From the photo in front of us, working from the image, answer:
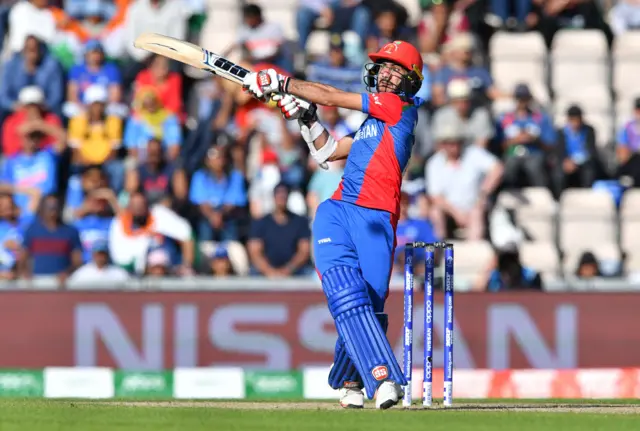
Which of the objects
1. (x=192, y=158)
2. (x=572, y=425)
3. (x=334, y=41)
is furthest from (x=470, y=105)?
(x=572, y=425)

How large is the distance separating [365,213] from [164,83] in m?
6.45

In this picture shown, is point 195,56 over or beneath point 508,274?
over

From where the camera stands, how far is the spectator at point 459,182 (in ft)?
40.7

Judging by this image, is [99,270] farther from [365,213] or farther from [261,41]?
[365,213]

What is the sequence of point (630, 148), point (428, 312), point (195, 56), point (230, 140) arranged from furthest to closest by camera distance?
point (630, 148), point (230, 140), point (195, 56), point (428, 312)

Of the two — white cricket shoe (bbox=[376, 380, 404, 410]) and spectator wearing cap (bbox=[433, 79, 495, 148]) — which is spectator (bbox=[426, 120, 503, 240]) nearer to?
spectator wearing cap (bbox=[433, 79, 495, 148])

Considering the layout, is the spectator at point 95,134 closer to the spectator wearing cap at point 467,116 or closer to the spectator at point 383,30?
the spectator at point 383,30

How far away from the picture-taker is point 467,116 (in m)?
13.2

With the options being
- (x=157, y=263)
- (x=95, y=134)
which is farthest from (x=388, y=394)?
(x=95, y=134)

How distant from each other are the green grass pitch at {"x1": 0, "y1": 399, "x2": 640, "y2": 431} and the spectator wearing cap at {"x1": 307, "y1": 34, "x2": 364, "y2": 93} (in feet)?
18.1

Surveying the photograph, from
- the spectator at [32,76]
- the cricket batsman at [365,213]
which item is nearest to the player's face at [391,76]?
the cricket batsman at [365,213]

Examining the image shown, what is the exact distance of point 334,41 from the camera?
13.9 meters

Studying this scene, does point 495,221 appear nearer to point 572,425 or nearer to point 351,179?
point 351,179

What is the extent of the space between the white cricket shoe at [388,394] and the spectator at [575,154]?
248 inches
